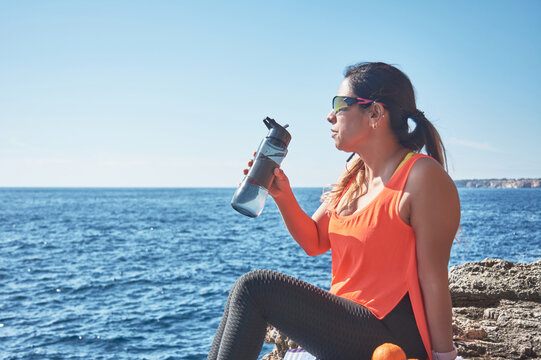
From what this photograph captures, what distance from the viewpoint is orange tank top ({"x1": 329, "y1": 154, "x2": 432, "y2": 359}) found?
85.6 inches

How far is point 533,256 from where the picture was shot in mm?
22094

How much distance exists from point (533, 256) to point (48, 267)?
2268 cm

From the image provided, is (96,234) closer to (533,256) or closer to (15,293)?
(15,293)

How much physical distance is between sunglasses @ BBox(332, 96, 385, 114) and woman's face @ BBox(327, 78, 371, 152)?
17 mm

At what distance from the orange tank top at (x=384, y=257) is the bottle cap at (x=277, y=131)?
708mm

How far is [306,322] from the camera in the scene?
2.13 metres

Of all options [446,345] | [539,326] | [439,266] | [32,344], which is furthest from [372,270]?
[32,344]

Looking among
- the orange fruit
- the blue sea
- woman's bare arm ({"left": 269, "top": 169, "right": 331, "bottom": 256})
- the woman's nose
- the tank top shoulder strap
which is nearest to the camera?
the orange fruit

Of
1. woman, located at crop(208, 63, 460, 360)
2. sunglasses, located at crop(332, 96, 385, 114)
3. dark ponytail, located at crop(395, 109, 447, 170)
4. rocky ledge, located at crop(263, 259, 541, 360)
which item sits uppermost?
sunglasses, located at crop(332, 96, 385, 114)

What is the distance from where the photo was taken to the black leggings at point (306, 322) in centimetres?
208

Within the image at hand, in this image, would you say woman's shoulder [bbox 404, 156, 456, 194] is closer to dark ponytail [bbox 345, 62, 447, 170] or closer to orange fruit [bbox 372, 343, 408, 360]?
dark ponytail [bbox 345, 62, 447, 170]

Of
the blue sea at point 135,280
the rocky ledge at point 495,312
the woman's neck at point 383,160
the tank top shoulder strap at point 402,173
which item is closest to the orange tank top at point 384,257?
the tank top shoulder strap at point 402,173

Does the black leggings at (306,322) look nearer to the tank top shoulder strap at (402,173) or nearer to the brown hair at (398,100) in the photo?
the tank top shoulder strap at (402,173)

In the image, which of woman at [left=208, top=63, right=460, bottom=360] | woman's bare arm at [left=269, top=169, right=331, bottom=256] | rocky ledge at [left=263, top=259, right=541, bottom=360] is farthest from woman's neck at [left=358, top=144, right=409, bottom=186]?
rocky ledge at [left=263, top=259, right=541, bottom=360]
